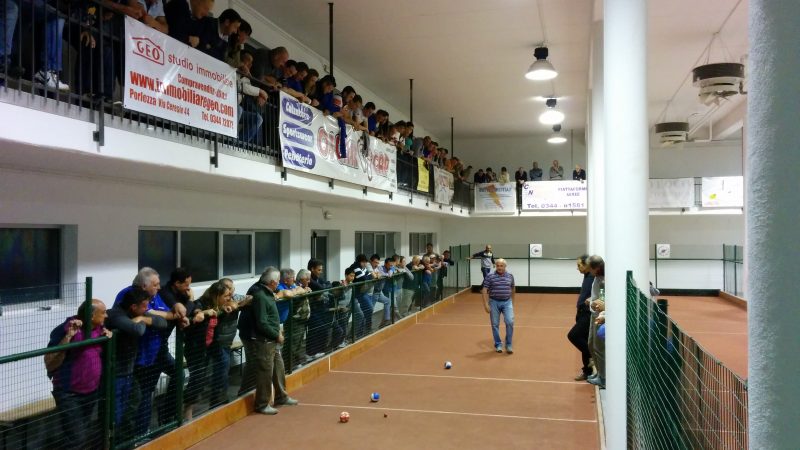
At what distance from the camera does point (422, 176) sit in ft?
52.1

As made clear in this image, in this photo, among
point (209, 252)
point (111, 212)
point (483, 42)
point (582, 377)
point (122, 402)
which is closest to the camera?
point (122, 402)

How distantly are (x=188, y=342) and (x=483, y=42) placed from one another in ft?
28.3

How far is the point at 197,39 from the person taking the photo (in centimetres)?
649

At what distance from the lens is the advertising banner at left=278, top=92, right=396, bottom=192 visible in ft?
27.6

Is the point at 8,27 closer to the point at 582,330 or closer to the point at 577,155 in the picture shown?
the point at 582,330

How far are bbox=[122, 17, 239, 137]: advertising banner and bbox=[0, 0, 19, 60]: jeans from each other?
906 mm

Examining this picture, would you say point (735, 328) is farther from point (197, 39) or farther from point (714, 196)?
point (197, 39)

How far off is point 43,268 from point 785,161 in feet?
24.8

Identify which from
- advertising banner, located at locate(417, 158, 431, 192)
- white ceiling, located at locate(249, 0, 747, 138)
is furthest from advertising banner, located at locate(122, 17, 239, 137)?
advertising banner, located at locate(417, 158, 431, 192)

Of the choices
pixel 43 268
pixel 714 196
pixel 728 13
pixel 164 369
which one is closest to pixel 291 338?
pixel 164 369

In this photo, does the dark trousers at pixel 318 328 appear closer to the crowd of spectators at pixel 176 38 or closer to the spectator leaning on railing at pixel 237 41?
the crowd of spectators at pixel 176 38

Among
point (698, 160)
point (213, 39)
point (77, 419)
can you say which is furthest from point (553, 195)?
point (77, 419)

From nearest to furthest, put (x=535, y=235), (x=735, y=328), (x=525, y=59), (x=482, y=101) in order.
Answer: (x=525, y=59) → (x=735, y=328) → (x=482, y=101) → (x=535, y=235)

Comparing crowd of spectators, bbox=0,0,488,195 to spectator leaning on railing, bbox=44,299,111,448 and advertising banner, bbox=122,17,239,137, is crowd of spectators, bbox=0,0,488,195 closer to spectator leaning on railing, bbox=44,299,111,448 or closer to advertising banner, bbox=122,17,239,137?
advertising banner, bbox=122,17,239,137
